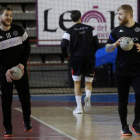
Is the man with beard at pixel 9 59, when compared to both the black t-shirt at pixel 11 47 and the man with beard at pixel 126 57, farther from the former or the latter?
the man with beard at pixel 126 57

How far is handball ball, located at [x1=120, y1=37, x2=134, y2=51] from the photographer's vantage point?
246 inches

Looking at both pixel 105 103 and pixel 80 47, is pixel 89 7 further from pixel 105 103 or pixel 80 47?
pixel 80 47

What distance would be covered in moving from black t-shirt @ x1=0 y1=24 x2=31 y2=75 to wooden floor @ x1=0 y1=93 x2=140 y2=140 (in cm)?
111

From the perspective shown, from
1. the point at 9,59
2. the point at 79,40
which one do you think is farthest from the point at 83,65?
the point at 9,59

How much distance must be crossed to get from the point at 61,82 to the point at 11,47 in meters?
9.73

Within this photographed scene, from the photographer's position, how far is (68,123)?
25.9 ft

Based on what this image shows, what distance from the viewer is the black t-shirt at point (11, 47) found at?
6578 millimetres

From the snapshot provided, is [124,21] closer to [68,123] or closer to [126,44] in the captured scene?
[126,44]

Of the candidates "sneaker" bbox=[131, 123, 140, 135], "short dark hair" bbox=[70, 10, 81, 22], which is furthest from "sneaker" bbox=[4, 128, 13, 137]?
"short dark hair" bbox=[70, 10, 81, 22]

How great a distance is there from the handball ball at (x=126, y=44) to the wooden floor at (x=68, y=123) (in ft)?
4.35

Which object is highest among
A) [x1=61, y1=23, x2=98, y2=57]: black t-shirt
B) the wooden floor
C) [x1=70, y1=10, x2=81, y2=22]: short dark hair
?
[x1=70, y1=10, x2=81, y2=22]: short dark hair

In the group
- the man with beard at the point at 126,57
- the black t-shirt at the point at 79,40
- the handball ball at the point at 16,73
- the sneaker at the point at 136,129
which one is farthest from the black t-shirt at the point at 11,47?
the black t-shirt at the point at 79,40

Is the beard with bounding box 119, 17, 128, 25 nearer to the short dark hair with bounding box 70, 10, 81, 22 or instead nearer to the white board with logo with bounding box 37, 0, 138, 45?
the short dark hair with bounding box 70, 10, 81, 22

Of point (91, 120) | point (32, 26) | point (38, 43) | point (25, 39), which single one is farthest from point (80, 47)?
point (32, 26)
